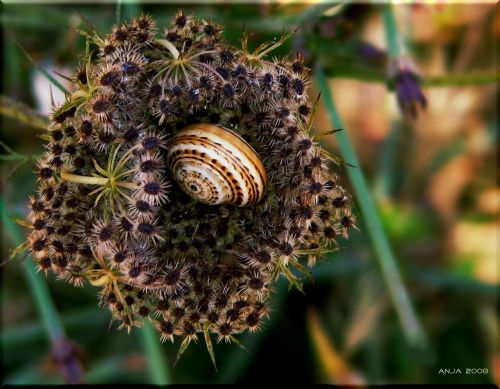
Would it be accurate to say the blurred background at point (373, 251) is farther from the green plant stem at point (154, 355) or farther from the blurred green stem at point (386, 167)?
the green plant stem at point (154, 355)

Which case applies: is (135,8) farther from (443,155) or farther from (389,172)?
(443,155)

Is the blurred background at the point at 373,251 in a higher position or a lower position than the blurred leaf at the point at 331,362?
higher

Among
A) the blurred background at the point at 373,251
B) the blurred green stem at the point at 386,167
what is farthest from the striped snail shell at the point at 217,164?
the blurred green stem at the point at 386,167

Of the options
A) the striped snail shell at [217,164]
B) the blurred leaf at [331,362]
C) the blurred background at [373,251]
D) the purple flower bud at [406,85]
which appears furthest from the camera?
the blurred background at [373,251]

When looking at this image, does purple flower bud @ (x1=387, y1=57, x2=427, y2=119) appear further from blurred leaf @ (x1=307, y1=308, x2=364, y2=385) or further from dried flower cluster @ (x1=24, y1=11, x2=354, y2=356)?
blurred leaf @ (x1=307, y1=308, x2=364, y2=385)

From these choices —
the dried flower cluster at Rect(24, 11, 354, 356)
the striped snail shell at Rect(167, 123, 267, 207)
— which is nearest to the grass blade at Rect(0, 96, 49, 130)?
the dried flower cluster at Rect(24, 11, 354, 356)

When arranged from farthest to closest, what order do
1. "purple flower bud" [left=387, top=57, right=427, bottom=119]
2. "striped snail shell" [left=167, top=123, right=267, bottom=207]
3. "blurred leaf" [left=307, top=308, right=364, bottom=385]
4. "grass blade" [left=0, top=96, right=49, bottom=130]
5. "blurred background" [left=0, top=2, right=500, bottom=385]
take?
"blurred background" [left=0, top=2, right=500, bottom=385] → "blurred leaf" [left=307, top=308, right=364, bottom=385] → "purple flower bud" [left=387, top=57, right=427, bottom=119] → "grass blade" [left=0, top=96, right=49, bottom=130] → "striped snail shell" [left=167, top=123, right=267, bottom=207]

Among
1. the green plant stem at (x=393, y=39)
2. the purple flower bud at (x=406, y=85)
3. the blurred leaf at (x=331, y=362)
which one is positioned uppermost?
the green plant stem at (x=393, y=39)

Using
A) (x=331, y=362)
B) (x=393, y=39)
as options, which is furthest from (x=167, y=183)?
(x=331, y=362)

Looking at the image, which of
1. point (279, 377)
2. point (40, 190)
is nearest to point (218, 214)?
point (40, 190)
